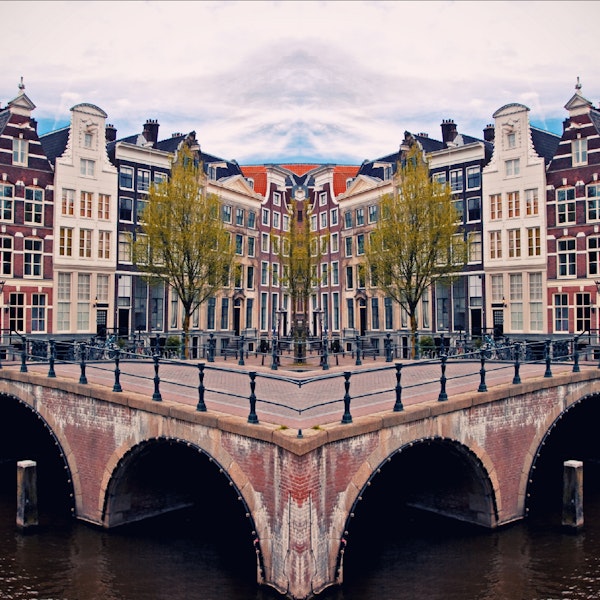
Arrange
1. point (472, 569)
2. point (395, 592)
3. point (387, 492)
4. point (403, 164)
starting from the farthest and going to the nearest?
point (403, 164), point (387, 492), point (472, 569), point (395, 592)

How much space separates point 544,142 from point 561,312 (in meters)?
10.5

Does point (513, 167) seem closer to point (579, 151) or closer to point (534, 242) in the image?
point (579, 151)

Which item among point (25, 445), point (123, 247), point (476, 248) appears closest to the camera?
point (25, 445)

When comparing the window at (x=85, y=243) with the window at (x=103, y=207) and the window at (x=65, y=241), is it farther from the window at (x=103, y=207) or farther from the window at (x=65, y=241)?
the window at (x=103, y=207)

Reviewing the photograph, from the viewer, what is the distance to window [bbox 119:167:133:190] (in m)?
37.4

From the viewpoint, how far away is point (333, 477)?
1062 cm

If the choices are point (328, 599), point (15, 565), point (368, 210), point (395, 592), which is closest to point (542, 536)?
point (395, 592)

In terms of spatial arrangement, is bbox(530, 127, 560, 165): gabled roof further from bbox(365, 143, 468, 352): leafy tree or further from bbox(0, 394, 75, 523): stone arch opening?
bbox(0, 394, 75, 523): stone arch opening

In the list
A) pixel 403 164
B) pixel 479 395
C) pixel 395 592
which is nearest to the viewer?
pixel 395 592

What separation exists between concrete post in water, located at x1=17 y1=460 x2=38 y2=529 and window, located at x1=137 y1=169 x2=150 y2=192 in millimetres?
25594

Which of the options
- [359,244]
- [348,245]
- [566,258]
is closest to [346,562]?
[566,258]

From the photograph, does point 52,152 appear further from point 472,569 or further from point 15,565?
point 472,569

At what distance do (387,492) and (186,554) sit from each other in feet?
20.4

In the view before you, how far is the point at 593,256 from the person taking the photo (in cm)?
3266
